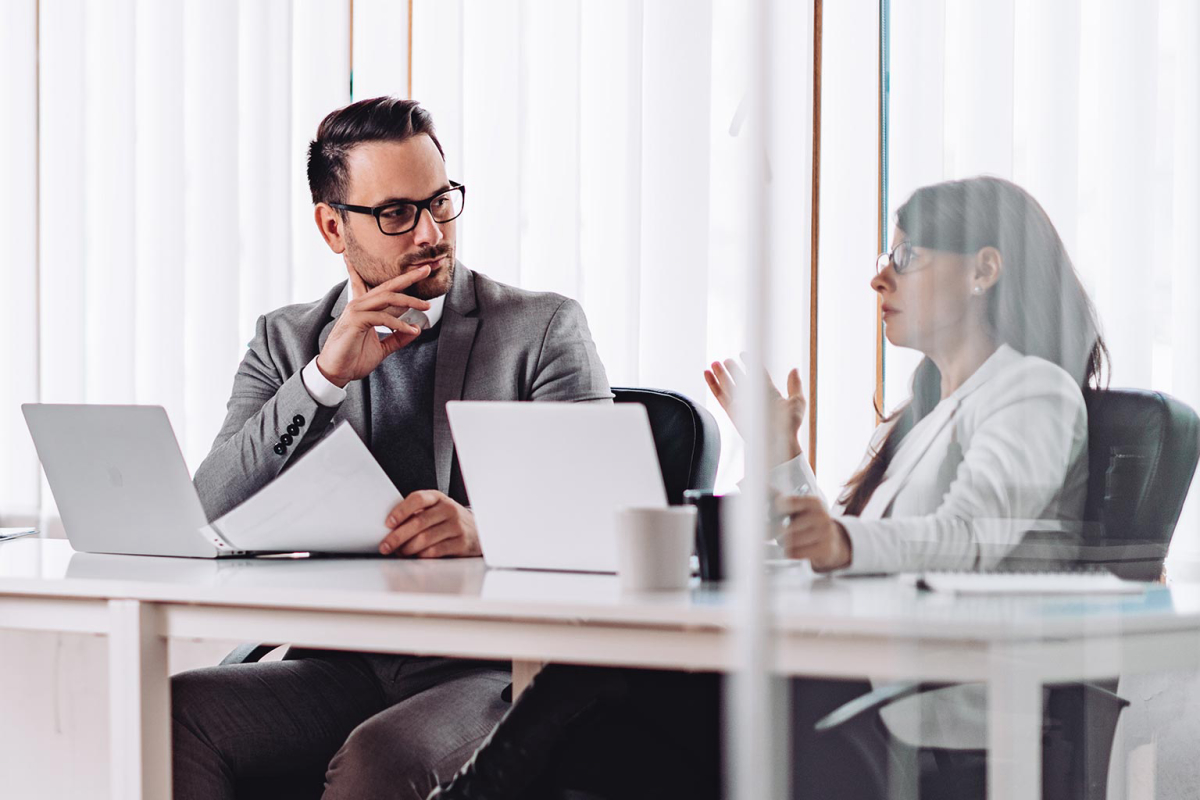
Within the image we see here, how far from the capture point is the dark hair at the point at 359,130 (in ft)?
5.87

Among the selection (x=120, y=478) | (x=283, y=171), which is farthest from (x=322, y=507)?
(x=283, y=171)

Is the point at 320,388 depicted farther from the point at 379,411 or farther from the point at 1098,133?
the point at 1098,133

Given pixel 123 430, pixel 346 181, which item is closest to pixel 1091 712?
pixel 123 430

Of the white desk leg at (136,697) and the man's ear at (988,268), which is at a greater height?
the man's ear at (988,268)

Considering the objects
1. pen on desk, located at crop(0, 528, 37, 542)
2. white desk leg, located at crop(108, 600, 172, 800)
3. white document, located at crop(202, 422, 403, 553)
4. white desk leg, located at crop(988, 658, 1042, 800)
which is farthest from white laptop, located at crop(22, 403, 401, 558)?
white desk leg, located at crop(988, 658, 1042, 800)

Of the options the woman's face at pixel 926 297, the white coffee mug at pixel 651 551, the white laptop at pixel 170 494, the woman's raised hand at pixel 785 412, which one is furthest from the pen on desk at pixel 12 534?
the woman's face at pixel 926 297

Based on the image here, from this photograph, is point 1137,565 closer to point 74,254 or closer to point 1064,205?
point 1064,205

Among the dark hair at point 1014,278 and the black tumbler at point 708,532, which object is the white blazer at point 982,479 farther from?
the black tumbler at point 708,532

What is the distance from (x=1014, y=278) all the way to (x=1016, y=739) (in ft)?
1.25

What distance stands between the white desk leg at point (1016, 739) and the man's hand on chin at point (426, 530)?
0.66m

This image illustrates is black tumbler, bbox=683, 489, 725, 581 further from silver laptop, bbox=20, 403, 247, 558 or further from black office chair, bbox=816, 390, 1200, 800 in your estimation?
silver laptop, bbox=20, 403, 247, 558

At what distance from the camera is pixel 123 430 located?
51.4 inches

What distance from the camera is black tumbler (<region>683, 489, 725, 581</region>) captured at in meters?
1.10

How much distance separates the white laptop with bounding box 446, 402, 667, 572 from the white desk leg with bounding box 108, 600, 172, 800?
0.35 metres
